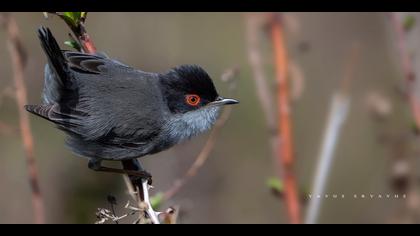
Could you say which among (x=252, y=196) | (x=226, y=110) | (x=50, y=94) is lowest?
(x=252, y=196)

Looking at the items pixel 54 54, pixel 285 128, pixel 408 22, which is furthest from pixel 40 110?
pixel 408 22

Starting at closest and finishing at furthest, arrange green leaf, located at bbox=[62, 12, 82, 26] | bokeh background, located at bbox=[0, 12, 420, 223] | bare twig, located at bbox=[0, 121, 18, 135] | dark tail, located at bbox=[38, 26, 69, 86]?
green leaf, located at bbox=[62, 12, 82, 26], dark tail, located at bbox=[38, 26, 69, 86], bare twig, located at bbox=[0, 121, 18, 135], bokeh background, located at bbox=[0, 12, 420, 223]

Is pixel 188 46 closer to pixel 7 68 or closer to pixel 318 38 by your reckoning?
pixel 318 38

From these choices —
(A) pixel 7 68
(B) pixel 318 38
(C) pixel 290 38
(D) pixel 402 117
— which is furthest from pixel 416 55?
(A) pixel 7 68

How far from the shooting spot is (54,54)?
370 centimetres

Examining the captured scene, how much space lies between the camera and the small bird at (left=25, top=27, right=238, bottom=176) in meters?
3.86

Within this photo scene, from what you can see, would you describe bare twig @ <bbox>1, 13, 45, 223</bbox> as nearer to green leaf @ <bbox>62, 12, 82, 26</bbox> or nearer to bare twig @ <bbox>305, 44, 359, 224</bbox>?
green leaf @ <bbox>62, 12, 82, 26</bbox>

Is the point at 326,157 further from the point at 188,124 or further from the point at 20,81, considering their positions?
the point at 20,81

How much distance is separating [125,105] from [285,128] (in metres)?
1.01

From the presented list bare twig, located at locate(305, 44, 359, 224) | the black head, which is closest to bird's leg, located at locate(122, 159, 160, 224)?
the black head

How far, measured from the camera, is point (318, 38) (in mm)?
6543

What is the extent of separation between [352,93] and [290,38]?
0.98m

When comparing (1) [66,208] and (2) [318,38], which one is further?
(2) [318,38]

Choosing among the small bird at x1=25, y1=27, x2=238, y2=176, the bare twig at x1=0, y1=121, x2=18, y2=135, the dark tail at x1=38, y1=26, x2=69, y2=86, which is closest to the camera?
the dark tail at x1=38, y1=26, x2=69, y2=86
